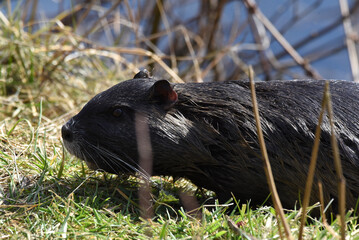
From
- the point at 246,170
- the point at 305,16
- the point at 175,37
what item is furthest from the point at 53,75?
the point at 305,16

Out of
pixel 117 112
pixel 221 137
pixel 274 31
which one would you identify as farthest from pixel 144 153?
pixel 274 31

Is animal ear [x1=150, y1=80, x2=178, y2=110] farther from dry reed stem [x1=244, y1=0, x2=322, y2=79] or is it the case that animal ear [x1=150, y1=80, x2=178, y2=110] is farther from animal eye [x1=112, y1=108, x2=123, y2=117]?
dry reed stem [x1=244, y1=0, x2=322, y2=79]

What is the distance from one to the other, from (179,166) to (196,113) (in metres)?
0.32

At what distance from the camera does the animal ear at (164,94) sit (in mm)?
2766

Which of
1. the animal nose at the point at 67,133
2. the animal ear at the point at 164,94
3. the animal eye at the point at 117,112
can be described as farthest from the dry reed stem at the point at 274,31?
the animal nose at the point at 67,133

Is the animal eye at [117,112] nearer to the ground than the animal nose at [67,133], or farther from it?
farther from it

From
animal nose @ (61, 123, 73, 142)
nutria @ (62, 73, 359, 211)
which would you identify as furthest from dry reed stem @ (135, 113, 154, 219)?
animal nose @ (61, 123, 73, 142)

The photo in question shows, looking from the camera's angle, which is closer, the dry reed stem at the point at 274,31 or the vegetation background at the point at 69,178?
the vegetation background at the point at 69,178

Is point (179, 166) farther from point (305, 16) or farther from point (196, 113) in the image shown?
point (305, 16)

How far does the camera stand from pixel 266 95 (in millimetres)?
2898

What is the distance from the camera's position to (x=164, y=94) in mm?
2791

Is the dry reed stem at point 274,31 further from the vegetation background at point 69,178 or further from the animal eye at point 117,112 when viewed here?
the animal eye at point 117,112

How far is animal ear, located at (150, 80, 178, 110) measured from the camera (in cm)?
277

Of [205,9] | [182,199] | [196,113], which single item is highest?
[205,9]
